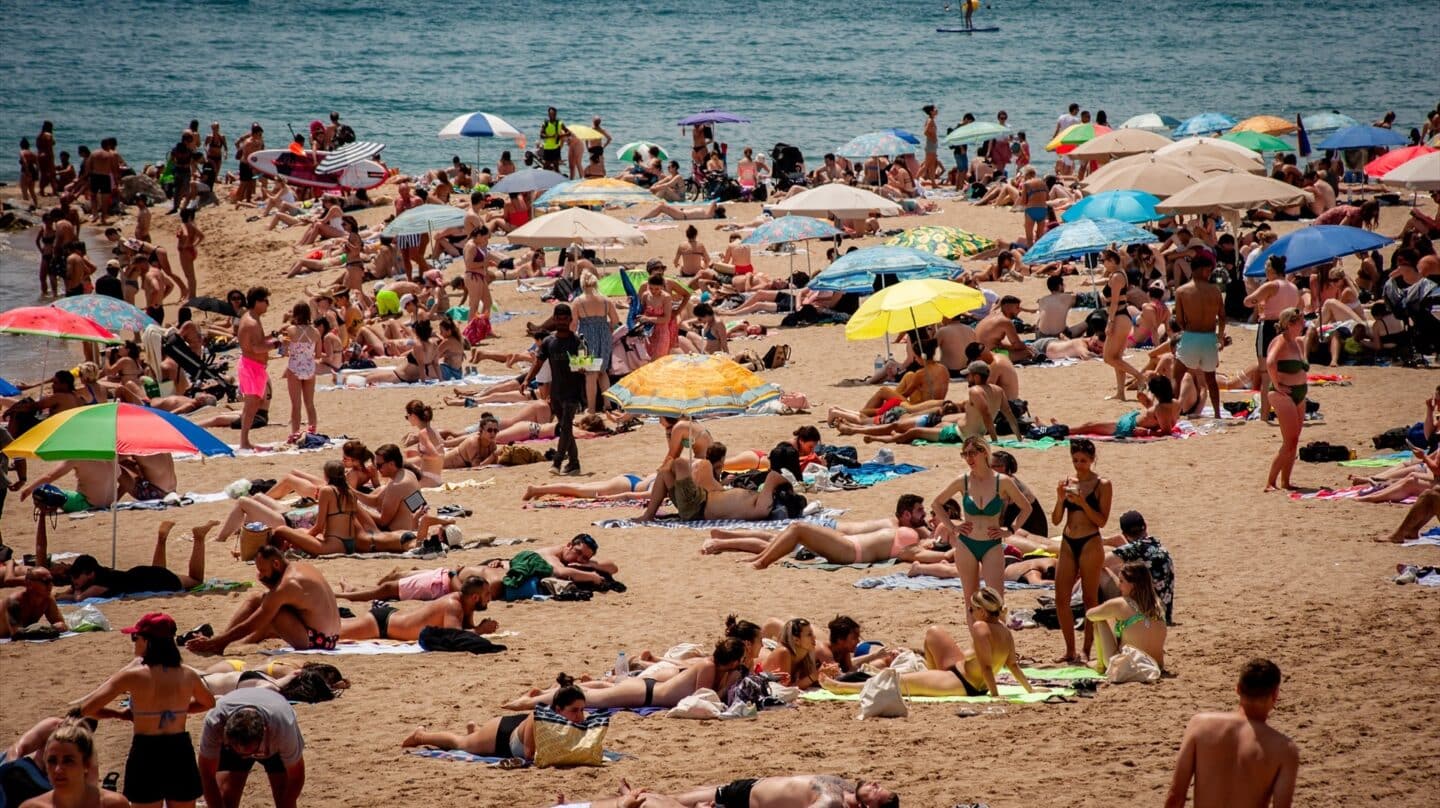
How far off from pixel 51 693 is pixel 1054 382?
34.1 feet

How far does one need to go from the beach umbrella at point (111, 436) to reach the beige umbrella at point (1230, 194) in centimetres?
1121

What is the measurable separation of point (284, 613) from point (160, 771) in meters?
2.55

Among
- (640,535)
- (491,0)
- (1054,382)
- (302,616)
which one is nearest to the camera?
(302,616)

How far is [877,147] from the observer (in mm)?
27562

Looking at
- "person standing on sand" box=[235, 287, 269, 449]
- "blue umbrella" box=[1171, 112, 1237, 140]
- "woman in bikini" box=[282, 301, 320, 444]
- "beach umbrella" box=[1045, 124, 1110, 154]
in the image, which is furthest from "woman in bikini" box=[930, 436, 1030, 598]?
"blue umbrella" box=[1171, 112, 1237, 140]

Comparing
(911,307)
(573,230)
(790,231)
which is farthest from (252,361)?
(790,231)

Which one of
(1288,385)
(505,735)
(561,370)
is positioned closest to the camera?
(505,735)

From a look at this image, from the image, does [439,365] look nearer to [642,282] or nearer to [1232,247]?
[642,282]

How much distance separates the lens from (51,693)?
8.02m

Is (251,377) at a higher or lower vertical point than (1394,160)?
lower

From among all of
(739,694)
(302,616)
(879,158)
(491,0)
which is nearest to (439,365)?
(302,616)

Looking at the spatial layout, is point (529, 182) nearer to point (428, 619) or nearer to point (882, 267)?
point (882, 267)

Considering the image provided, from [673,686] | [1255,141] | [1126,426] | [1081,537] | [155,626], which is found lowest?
[1126,426]

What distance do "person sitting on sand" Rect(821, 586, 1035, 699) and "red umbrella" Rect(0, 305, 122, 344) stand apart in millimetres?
8944
